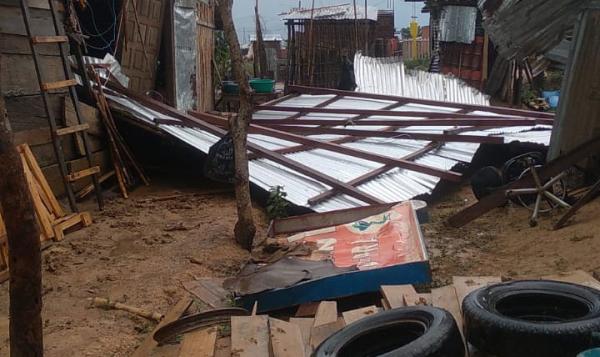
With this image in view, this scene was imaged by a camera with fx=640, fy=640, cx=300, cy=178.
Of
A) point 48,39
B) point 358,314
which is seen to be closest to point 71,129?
point 48,39

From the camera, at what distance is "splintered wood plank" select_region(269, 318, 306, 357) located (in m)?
3.86

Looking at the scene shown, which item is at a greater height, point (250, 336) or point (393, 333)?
point (393, 333)

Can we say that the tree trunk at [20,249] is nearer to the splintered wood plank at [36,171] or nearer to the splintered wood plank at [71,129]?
the splintered wood plank at [36,171]

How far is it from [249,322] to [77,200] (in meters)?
4.61

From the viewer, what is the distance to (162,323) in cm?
→ 474

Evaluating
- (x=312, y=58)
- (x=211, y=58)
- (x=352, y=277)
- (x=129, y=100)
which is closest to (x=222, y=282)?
(x=352, y=277)

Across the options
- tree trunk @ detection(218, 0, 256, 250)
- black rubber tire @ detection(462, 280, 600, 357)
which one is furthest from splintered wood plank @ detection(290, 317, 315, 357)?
tree trunk @ detection(218, 0, 256, 250)

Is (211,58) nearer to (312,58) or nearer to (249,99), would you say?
(312,58)

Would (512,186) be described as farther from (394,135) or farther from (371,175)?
(394,135)

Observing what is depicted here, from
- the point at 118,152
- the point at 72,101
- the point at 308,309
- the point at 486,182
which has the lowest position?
the point at 486,182

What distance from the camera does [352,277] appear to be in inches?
200

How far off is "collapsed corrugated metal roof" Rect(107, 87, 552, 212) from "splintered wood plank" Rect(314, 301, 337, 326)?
8.51ft

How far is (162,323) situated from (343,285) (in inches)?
55.8

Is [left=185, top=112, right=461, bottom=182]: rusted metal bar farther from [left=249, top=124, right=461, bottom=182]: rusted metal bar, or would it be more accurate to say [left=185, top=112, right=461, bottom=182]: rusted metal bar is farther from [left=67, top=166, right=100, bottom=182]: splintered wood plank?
[left=67, top=166, right=100, bottom=182]: splintered wood plank
